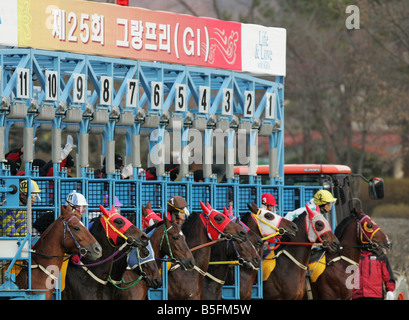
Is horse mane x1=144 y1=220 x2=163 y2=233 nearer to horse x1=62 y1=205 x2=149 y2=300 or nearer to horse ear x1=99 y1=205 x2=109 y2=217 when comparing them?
horse x1=62 y1=205 x2=149 y2=300

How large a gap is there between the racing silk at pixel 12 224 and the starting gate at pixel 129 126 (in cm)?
9

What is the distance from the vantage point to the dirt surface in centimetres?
2606

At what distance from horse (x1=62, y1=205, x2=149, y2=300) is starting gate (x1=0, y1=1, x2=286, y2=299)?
30 centimetres

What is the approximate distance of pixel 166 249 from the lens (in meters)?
15.3

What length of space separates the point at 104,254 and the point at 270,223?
10.9 ft

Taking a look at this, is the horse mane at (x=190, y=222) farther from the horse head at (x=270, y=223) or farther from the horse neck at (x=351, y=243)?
the horse neck at (x=351, y=243)

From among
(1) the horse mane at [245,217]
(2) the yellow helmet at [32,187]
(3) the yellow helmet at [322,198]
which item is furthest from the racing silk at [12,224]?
(3) the yellow helmet at [322,198]

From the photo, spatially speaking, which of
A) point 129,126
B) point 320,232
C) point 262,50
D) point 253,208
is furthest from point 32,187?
point 262,50

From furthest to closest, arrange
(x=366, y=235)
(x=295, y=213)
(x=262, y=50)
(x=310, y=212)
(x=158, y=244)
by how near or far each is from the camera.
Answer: (x=262, y=50) → (x=295, y=213) → (x=366, y=235) → (x=310, y=212) → (x=158, y=244)

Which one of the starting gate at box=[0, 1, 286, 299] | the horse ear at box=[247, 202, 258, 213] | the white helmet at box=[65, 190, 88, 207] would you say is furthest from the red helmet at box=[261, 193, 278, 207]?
the white helmet at box=[65, 190, 88, 207]

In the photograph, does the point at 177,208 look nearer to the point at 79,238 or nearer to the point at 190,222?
the point at 190,222

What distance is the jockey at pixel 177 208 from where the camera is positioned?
1602 cm
